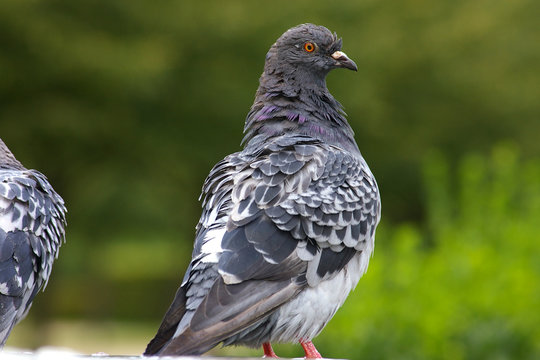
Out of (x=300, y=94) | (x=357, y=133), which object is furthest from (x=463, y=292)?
(x=357, y=133)

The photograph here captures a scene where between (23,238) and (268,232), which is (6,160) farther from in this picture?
(268,232)

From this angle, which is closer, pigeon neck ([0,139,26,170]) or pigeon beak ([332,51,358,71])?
pigeon beak ([332,51,358,71])

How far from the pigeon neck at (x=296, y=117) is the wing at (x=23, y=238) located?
1474 millimetres

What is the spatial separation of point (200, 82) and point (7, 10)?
10.0 feet

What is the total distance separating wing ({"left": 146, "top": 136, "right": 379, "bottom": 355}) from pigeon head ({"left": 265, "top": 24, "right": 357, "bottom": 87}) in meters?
0.68

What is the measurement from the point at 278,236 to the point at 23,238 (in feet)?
6.11

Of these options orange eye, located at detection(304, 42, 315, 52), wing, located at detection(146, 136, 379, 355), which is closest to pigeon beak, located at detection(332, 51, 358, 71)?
orange eye, located at detection(304, 42, 315, 52)

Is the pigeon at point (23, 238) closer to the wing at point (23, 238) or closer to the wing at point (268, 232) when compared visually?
the wing at point (23, 238)

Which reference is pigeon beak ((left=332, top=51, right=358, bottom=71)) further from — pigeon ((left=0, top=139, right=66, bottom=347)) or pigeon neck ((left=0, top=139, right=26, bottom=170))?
pigeon neck ((left=0, top=139, right=26, bottom=170))

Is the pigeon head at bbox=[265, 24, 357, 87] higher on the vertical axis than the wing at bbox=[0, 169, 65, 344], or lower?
higher

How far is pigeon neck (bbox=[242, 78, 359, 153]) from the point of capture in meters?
5.45

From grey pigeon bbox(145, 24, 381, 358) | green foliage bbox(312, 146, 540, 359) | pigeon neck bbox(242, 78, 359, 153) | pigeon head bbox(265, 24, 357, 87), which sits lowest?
green foliage bbox(312, 146, 540, 359)

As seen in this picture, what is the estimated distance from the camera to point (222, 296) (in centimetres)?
438

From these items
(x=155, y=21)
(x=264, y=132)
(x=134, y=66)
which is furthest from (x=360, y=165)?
(x=155, y=21)
